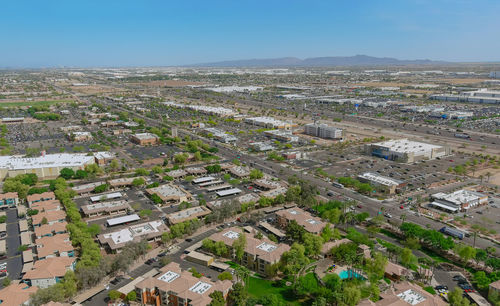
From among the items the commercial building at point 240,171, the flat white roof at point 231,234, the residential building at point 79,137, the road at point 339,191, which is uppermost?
the residential building at point 79,137

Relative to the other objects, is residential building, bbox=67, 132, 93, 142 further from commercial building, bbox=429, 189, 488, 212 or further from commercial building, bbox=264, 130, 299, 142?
commercial building, bbox=429, 189, 488, 212

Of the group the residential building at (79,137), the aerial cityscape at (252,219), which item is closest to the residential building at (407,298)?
the aerial cityscape at (252,219)

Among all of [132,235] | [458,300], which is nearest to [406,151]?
[458,300]

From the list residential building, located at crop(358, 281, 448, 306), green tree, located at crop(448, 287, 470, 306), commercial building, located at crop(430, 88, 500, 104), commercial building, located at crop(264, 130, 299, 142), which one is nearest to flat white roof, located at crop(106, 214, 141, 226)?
residential building, located at crop(358, 281, 448, 306)

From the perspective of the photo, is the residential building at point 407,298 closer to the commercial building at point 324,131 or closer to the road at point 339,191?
the road at point 339,191

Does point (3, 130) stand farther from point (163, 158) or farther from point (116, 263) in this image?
point (116, 263)

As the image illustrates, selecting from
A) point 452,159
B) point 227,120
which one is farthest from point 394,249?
point 227,120

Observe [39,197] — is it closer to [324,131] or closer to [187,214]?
[187,214]
